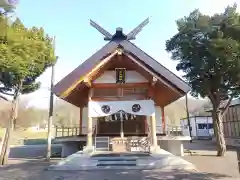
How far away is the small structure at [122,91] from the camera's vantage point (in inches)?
462

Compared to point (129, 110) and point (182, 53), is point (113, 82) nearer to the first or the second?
point (129, 110)

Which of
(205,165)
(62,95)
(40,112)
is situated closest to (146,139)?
(205,165)

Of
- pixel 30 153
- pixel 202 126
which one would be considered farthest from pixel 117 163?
pixel 202 126

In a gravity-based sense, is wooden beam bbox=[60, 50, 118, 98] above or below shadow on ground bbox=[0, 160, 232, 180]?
above

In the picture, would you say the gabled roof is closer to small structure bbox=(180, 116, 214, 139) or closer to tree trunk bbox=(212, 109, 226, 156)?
tree trunk bbox=(212, 109, 226, 156)

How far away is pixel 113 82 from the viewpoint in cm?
1302

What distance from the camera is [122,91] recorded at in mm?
13820

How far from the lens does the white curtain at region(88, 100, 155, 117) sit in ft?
40.2

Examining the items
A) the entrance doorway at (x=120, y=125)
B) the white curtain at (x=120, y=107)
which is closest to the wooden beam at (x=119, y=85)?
the white curtain at (x=120, y=107)

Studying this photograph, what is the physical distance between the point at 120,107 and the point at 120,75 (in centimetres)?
171

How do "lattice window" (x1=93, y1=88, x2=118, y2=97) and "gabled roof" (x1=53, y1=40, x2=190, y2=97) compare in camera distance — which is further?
"lattice window" (x1=93, y1=88, x2=118, y2=97)

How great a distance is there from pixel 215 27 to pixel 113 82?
672 centimetres

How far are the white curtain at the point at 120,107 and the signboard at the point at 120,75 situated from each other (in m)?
1.14

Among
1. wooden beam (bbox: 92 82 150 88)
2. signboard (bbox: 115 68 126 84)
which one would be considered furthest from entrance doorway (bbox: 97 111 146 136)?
signboard (bbox: 115 68 126 84)
